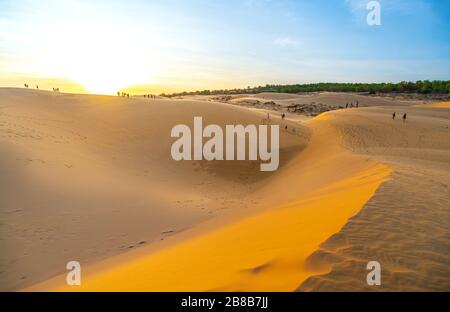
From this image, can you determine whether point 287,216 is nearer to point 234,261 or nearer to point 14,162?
point 234,261

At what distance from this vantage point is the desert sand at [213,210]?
375 cm

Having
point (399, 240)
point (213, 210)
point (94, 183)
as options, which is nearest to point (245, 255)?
point (399, 240)

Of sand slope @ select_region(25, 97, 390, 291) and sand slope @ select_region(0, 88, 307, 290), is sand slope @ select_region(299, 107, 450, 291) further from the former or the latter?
sand slope @ select_region(0, 88, 307, 290)

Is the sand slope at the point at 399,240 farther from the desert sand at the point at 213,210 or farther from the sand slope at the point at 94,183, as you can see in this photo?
the sand slope at the point at 94,183

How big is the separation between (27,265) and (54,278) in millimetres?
831

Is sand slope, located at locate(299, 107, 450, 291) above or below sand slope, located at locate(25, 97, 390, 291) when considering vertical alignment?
above

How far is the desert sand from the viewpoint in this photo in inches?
147

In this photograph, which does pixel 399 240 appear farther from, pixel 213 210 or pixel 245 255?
pixel 213 210

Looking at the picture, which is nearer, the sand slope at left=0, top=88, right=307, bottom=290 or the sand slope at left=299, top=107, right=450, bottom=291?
the sand slope at left=299, top=107, right=450, bottom=291

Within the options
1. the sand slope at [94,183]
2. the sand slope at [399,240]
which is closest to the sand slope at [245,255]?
the sand slope at [399,240]

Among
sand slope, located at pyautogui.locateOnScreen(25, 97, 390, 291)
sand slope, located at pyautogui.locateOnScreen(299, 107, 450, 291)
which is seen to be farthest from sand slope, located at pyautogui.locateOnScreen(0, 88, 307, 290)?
sand slope, located at pyautogui.locateOnScreen(299, 107, 450, 291)

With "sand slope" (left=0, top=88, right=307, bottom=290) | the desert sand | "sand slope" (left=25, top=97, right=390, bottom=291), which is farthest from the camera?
"sand slope" (left=0, top=88, right=307, bottom=290)

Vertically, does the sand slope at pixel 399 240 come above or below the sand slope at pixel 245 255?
above

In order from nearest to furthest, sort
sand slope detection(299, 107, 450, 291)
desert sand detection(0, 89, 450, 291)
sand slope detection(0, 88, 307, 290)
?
1. sand slope detection(299, 107, 450, 291)
2. desert sand detection(0, 89, 450, 291)
3. sand slope detection(0, 88, 307, 290)
